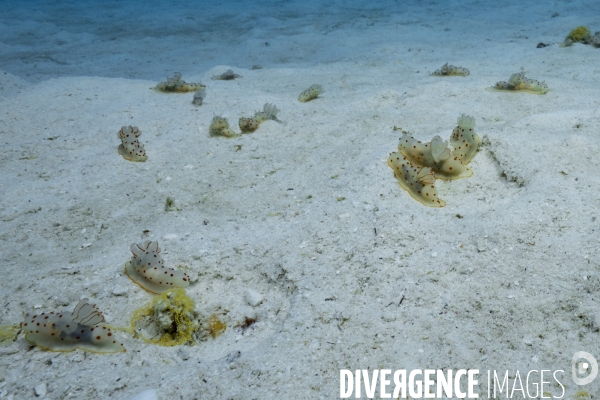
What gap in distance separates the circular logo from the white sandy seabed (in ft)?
0.13

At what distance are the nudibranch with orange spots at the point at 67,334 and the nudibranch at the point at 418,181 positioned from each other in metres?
2.56

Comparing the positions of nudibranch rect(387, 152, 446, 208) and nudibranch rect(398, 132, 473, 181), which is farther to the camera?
nudibranch rect(398, 132, 473, 181)

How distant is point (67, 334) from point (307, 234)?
5.81ft

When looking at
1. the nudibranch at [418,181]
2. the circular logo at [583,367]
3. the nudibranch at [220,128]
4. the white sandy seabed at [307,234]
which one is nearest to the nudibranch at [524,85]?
the white sandy seabed at [307,234]

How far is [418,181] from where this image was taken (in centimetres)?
332

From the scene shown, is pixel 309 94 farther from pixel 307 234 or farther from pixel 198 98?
pixel 307 234

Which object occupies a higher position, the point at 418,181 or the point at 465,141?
the point at 465,141

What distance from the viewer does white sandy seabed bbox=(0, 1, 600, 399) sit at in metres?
2.19

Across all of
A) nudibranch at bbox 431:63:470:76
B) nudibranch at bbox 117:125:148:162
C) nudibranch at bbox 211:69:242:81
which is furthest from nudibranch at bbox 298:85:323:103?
nudibranch at bbox 117:125:148:162

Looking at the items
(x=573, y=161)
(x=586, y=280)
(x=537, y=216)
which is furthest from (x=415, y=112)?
(x=586, y=280)

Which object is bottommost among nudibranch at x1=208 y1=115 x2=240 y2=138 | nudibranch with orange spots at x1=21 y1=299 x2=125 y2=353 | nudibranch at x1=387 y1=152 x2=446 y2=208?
nudibranch with orange spots at x1=21 y1=299 x2=125 y2=353

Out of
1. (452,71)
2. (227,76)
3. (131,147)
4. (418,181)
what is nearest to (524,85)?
(452,71)

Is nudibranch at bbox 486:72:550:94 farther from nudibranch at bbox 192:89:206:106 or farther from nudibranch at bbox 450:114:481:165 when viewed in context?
nudibranch at bbox 192:89:206:106

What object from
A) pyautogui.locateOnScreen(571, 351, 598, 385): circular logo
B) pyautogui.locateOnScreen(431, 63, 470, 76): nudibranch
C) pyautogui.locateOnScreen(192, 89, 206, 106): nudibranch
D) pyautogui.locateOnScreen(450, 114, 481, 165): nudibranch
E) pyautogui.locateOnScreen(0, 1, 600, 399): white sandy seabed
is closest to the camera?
pyautogui.locateOnScreen(571, 351, 598, 385): circular logo
